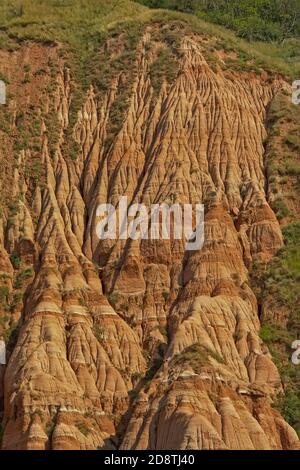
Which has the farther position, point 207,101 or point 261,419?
point 207,101

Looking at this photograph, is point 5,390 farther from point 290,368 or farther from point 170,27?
point 170,27

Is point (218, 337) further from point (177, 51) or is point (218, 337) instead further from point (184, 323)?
point (177, 51)

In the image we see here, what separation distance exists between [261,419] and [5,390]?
1310cm

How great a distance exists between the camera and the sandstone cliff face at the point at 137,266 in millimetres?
81000

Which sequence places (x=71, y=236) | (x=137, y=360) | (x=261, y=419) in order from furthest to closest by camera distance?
(x=71, y=236), (x=137, y=360), (x=261, y=419)

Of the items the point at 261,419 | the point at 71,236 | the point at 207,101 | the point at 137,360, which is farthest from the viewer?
the point at 207,101

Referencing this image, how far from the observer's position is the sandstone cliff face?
266ft

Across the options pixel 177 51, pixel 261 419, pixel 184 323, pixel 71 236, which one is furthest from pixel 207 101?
pixel 261 419

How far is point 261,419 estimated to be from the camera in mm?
81125

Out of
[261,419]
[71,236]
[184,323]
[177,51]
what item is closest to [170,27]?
[177,51]

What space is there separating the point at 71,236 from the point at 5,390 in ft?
37.6

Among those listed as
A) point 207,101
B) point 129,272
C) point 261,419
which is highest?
point 207,101

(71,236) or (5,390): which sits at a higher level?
(71,236)

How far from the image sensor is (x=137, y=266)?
9106 centimetres
